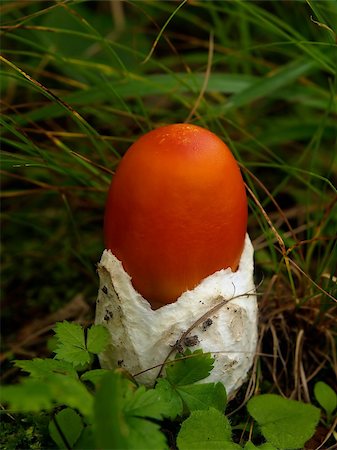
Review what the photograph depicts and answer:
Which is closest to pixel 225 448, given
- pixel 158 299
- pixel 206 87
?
pixel 158 299

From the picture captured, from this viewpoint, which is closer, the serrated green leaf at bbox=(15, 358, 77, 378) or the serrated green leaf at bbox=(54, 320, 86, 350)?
the serrated green leaf at bbox=(15, 358, 77, 378)

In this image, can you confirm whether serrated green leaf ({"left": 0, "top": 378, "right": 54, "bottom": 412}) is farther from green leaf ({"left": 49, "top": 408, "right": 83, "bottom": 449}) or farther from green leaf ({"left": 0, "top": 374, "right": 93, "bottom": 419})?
green leaf ({"left": 49, "top": 408, "right": 83, "bottom": 449})

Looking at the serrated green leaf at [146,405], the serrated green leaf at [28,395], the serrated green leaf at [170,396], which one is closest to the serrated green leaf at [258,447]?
the serrated green leaf at [170,396]

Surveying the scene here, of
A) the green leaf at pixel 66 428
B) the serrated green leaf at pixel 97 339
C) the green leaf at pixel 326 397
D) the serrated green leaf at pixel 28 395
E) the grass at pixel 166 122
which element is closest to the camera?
the serrated green leaf at pixel 28 395

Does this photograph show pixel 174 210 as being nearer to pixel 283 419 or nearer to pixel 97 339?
pixel 97 339

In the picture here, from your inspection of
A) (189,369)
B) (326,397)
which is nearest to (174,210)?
(189,369)

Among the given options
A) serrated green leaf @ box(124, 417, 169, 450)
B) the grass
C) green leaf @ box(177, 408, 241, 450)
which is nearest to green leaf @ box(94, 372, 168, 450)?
serrated green leaf @ box(124, 417, 169, 450)

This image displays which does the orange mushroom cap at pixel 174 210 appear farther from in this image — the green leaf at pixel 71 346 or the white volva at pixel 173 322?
the green leaf at pixel 71 346
